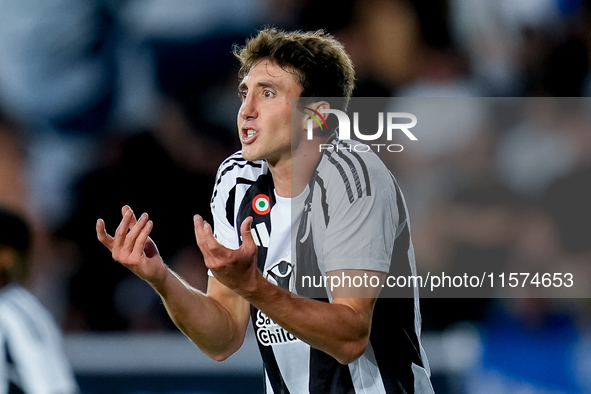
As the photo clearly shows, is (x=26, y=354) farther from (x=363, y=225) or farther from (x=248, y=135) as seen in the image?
(x=363, y=225)

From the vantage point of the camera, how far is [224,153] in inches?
146

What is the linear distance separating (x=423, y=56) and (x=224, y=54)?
121cm

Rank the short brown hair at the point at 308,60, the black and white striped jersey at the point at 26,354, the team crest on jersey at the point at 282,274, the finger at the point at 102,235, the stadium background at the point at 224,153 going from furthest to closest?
the stadium background at the point at 224,153 → the black and white striped jersey at the point at 26,354 → the short brown hair at the point at 308,60 → the team crest on jersey at the point at 282,274 → the finger at the point at 102,235

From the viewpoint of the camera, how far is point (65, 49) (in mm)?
3812

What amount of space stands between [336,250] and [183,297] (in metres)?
0.50

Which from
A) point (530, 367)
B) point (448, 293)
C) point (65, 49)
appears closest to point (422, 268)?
point (448, 293)

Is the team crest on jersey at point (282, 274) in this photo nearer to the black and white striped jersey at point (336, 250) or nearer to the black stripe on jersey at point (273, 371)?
the black and white striped jersey at point (336, 250)

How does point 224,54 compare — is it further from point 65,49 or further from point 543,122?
point 543,122

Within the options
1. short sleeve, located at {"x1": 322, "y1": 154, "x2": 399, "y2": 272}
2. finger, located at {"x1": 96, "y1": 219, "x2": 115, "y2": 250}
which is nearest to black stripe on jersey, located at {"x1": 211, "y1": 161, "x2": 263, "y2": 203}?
short sleeve, located at {"x1": 322, "y1": 154, "x2": 399, "y2": 272}

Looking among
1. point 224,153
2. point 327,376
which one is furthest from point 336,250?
point 224,153

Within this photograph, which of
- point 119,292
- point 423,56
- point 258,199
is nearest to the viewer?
point 258,199

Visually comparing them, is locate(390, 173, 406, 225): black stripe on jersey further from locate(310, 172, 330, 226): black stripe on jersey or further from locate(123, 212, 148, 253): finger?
locate(123, 212, 148, 253): finger

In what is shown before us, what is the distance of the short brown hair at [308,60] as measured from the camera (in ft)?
7.06

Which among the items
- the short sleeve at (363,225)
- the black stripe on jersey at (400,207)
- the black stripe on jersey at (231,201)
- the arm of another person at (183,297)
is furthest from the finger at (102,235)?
the black stripe on jersey at (400,207)
